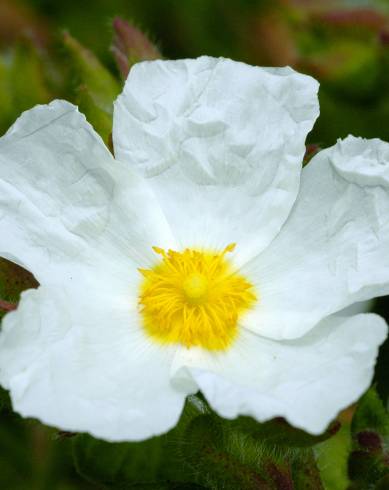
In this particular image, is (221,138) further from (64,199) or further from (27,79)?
(27,79)

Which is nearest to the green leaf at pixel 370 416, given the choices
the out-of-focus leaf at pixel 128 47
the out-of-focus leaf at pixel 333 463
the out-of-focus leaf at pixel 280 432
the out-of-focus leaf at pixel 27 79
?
the out-of-focus leaf at pixel 333 463

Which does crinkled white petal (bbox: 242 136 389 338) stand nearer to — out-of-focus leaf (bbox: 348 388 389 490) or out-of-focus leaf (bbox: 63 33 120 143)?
out-of-focus leaf (bbox: 348 388 389 490)

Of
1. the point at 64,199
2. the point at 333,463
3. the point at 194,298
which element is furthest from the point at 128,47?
the point at 333,463

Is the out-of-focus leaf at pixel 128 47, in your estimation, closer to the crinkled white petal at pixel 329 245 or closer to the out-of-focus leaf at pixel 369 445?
the crinkled white petal at pixel 329 245

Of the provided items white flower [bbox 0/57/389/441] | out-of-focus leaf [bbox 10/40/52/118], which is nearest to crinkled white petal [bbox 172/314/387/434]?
white flower [bbox 0/57/389/441]

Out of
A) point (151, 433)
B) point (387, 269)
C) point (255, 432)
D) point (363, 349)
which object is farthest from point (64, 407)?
point (387, 269)

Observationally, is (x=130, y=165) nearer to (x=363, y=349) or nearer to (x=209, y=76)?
(x=209, y=76)

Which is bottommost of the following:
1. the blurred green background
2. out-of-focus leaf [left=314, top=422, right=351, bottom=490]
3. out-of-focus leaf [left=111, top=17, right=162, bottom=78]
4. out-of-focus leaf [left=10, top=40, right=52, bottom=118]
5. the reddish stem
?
out-of-focus leaf [left=314, top=422, right=351, bottom=490]
